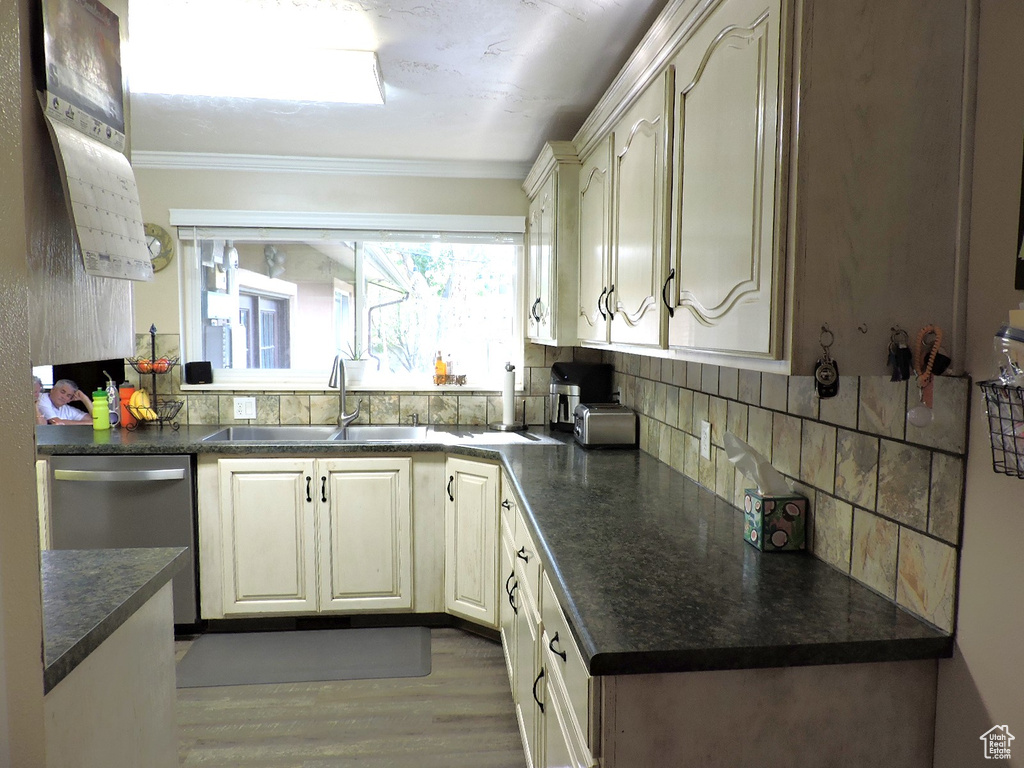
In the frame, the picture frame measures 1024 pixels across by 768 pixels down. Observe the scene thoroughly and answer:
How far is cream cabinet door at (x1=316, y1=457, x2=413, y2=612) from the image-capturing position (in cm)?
298

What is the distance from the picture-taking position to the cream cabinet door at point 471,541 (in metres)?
2.81

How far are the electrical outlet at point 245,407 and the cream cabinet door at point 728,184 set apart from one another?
2538 millimetres

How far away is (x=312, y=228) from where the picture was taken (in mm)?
3475

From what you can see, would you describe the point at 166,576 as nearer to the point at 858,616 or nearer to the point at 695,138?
the point at 858,616

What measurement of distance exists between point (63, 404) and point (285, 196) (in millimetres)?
1652

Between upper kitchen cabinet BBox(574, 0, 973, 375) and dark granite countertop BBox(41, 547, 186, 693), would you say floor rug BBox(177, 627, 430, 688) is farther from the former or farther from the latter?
upper kitchen cabinet BBox(574, 0, 973, 375)

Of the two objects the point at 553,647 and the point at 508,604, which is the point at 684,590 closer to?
the point at 553,647

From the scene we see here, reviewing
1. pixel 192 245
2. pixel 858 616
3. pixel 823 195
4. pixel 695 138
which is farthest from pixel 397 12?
pixel 192 245

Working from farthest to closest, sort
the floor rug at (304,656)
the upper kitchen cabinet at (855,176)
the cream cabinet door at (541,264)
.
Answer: the cream cabinet door at (541,264) → the floor rug at (304,656) → the upper kitchen cabinet at (855,176)

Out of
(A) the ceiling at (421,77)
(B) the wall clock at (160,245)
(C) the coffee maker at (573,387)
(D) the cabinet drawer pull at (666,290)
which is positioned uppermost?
(A) the ceiling at (421,77)

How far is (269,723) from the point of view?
232cm

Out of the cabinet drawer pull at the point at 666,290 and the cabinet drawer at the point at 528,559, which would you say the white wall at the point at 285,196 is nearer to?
the cabinet drawer at the point at 528,559

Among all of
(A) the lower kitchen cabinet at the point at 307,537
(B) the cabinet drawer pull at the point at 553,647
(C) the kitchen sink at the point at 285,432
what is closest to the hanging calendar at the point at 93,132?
(B) the cabinet drawer pull at the point at 553,647

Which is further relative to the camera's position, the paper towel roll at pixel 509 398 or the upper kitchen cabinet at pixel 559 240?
the paper towel roll at pixel 509 398
